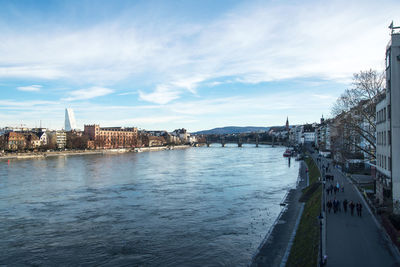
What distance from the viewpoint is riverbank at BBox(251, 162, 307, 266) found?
43.3 feet

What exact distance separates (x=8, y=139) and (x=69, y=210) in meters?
80.6

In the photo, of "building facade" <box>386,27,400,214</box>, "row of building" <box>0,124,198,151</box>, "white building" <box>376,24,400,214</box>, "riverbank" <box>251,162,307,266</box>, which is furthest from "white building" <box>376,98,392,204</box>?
"row of building" <box>0,124,198,151</box>

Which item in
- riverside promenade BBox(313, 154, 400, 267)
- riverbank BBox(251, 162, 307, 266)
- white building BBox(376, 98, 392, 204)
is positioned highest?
white building BBox(376, 98, 392, 204)

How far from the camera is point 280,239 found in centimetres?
1559

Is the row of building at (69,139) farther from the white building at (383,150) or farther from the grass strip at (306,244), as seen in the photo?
the white building at (383,150)

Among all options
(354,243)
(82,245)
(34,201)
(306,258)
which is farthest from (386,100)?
(34,201)

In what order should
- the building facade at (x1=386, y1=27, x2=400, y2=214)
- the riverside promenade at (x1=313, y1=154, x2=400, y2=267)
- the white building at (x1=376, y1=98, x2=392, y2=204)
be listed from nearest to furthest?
the riverside promenade at (x1=313, y1=154, x2=400, y2=267) < the building facade at (x1=386, y1=27, x2=400, y2=214) < the white building at (x1=376, y1=98, x2=392, y2=204)

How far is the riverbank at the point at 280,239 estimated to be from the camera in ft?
43.3

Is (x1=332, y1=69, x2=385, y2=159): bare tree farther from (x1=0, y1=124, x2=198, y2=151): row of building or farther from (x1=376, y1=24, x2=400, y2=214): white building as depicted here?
(x1=0, y1=124, x2=198, y2=151): row of building

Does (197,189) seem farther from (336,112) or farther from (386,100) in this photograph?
(386,100)

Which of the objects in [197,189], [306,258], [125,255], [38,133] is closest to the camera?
[306,258]

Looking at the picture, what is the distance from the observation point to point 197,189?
30516mm

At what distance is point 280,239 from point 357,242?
378cm

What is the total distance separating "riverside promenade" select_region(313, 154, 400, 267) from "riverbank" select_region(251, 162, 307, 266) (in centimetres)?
180
